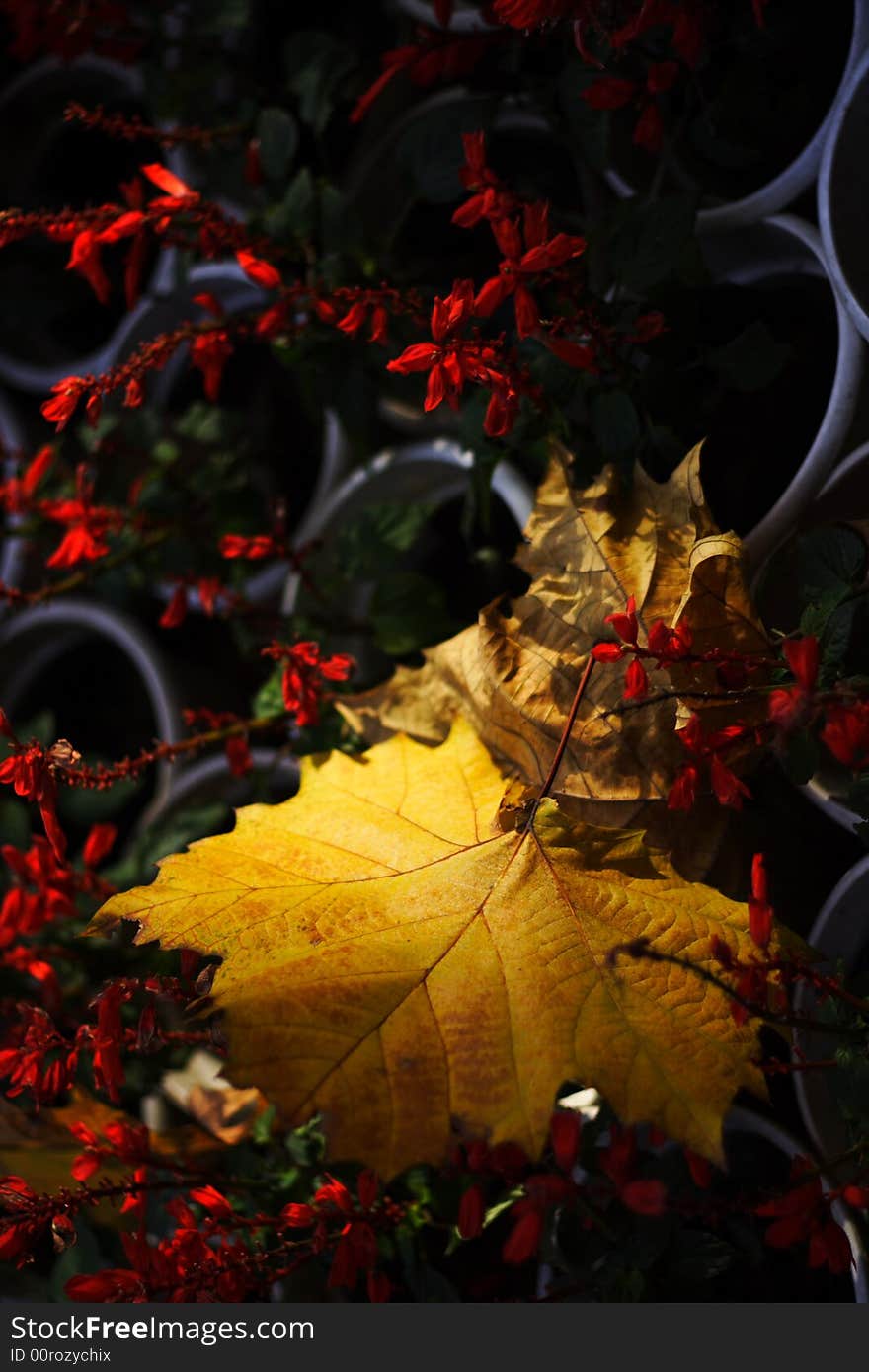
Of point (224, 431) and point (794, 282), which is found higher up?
point (794, 282)

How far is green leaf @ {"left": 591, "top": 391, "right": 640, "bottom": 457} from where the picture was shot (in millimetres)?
578

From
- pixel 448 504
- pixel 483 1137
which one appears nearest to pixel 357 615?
pixel 448 504

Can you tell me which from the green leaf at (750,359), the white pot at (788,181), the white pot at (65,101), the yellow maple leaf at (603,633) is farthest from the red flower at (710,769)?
the white pot at (65,101)

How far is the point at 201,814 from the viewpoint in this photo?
83 cm

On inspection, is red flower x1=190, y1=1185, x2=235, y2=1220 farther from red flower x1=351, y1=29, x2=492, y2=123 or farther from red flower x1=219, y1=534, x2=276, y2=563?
red flower x1=351, y1=29, x2=492, y2=123

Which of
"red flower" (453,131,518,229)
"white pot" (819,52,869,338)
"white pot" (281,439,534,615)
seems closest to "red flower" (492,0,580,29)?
"red flower" (453,131,518,229)

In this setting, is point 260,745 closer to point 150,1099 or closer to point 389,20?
point 150,1099

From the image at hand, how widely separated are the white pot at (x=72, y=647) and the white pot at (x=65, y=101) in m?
0.21

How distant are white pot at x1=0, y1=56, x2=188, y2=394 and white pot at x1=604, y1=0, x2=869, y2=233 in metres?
0.47

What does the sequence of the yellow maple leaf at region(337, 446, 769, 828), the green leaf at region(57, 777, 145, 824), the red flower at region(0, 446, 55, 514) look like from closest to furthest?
the yellow maple leaf at region(337, 446, 769, 828) → the red flower at region(0, 446, 55, 514) → the green leaf at region(57, 777, 145, 824)

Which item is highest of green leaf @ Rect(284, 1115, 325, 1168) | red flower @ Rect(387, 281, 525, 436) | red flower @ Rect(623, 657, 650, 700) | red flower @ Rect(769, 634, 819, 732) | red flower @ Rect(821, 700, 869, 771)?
red flower @ Rect(387, 281, 525, 436)

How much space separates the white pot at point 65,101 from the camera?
957 millimetres

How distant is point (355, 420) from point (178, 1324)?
1.82 ft

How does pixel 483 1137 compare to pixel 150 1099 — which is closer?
pixel 483 1137
